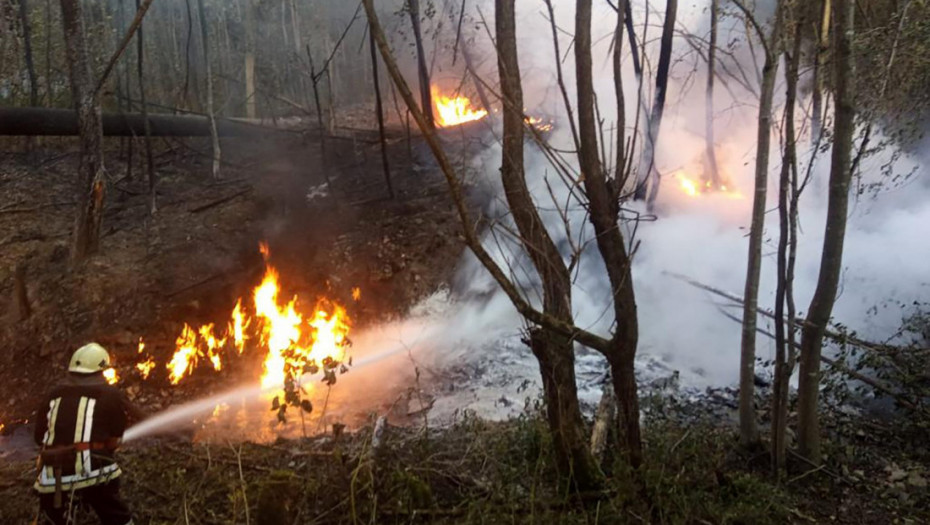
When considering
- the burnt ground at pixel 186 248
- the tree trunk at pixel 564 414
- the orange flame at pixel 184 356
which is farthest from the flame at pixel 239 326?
the tree trunk at pixel 564 414

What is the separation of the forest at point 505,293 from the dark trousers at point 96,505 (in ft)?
0.30

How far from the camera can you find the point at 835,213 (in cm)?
484

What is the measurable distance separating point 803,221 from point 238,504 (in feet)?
38.8

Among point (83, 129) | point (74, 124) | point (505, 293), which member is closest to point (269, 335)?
point (505, 293)

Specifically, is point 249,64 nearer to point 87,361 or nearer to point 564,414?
point 87,361

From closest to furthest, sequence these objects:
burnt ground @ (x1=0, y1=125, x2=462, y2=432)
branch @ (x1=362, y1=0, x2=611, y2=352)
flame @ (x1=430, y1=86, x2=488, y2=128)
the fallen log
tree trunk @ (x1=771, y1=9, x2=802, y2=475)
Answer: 1. branch @ (x1=362, y1=0, x2=611, y2=352)
2. tree trunk @ (x1=771, y1=9, x2=802, y2=475)
3. burnt ground @ (x1=0, y1=125, x2=462, y2=432)
4. the fallen log
5. flame @ (x1=430, y1=86, x2=488, y2=128)

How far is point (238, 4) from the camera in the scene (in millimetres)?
27359

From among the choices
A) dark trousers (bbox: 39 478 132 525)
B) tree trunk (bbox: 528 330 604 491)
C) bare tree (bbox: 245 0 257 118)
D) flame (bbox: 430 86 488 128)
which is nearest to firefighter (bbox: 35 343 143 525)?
dark trousers (bbox: 39 478 132 525)

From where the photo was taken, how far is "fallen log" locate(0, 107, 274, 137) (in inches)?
456

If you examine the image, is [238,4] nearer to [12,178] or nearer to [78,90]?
[12,178]

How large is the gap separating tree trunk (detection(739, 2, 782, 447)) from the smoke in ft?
2.53

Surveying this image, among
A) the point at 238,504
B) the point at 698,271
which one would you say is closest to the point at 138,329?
the point at 238,504

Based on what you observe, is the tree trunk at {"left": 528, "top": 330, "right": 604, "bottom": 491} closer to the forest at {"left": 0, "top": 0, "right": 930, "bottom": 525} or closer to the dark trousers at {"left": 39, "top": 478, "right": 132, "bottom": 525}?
the forest at {"left": 0, "top": 0, "right": 930, "bottom": 525}

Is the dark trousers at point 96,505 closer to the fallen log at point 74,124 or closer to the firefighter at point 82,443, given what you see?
the firefighter at point 82,443
